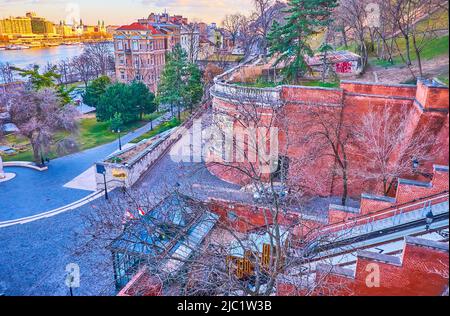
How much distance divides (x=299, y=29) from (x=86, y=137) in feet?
61.7

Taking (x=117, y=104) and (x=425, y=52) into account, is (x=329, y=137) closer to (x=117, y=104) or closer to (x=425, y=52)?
(x=425, y=52)

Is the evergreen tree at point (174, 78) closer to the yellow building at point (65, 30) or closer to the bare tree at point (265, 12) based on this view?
the bare tree at point (265, 12)

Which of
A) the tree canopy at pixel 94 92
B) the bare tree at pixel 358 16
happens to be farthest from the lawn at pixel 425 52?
the tree canopy at pixel 94 92

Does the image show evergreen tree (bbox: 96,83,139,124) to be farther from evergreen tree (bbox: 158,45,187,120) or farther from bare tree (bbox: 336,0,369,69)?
bare tree (bbox: 336,0,369,69)

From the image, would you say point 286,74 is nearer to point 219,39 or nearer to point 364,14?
point 364,14

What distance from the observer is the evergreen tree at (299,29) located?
18.3 m

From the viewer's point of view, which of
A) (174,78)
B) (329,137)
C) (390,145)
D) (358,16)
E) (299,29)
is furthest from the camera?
(174,78)

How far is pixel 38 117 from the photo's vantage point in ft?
73.0

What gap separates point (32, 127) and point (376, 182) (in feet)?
63.2

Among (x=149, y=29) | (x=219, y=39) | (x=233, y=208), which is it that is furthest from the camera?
(x=219, y=39)

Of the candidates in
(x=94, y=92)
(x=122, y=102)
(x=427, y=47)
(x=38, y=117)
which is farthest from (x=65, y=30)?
(x=427, y=47)

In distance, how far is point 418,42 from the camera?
1952 centimetres

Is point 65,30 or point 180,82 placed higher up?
point 65,30

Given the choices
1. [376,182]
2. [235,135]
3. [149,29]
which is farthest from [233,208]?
[149,29]
